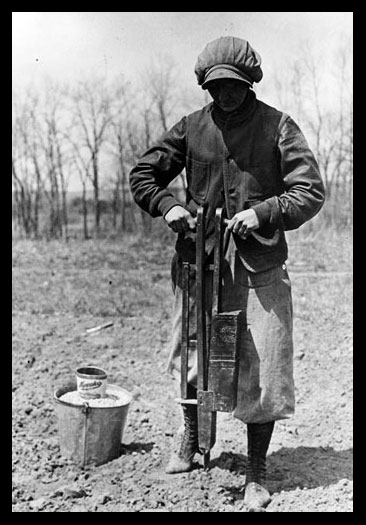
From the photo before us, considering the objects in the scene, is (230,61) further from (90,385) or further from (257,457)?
(90,385)

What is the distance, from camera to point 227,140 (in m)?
3.10

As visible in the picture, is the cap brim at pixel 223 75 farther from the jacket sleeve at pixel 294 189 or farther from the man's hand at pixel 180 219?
the man's hand at pixel 180 219

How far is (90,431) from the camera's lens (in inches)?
147

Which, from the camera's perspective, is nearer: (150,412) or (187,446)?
(187,446)

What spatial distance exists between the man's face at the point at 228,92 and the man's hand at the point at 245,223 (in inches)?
21.1

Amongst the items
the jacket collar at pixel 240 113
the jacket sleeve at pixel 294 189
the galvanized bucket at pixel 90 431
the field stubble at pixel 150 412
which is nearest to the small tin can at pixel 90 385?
the galvanized bucket at pixel 90 431

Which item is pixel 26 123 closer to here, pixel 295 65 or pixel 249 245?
pixel 295 65

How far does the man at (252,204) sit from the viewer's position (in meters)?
2.96

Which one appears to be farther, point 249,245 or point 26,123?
point 26,123

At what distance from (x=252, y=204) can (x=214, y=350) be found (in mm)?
723

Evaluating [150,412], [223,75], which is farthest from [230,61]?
[150,412]

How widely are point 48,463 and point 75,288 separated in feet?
21.7
